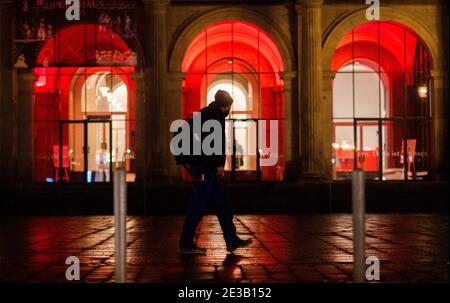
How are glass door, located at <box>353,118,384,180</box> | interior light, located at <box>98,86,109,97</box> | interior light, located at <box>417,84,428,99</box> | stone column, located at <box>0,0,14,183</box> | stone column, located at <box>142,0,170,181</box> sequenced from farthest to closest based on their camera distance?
interior light, located at <box>98,86,109,97</box>
glass door, located at <box>353,118,384,180</box>
interior light, located at <box>417,84,428,99</box>
stone column, located at <box>0,0,14,183</box>
stone column, located at <box>142,0,170,181</box>

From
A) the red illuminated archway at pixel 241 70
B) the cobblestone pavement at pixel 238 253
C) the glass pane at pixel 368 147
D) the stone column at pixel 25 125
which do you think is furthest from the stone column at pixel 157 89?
the cobblestone pavement at pixel 238 253

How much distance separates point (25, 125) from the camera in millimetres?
24594

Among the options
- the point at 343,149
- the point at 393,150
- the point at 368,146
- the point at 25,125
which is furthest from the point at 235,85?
the point at 25,125

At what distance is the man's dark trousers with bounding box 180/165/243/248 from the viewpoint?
8.60 meters

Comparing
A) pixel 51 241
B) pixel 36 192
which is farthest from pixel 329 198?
pixel 51 241

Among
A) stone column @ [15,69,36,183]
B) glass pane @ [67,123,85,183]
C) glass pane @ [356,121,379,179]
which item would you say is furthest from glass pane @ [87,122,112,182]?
glass pane @ [356,121,379,179]

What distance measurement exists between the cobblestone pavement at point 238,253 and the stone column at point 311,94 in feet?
29.7

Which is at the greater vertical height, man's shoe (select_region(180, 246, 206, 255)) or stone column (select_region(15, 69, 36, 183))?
stone column (select_region(15, 69, 36, 183))

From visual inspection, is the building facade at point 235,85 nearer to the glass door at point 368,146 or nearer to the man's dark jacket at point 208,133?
the glass door at point 368,146

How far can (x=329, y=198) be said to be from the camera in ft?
66.0

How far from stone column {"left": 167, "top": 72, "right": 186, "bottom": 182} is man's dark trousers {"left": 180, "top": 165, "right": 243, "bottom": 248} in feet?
51.3

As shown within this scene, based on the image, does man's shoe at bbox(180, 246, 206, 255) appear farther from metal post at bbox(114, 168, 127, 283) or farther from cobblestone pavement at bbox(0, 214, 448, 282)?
Result: metal post at bbox(114, 168, 127, 283)

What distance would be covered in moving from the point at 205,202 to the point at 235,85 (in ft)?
61.5
